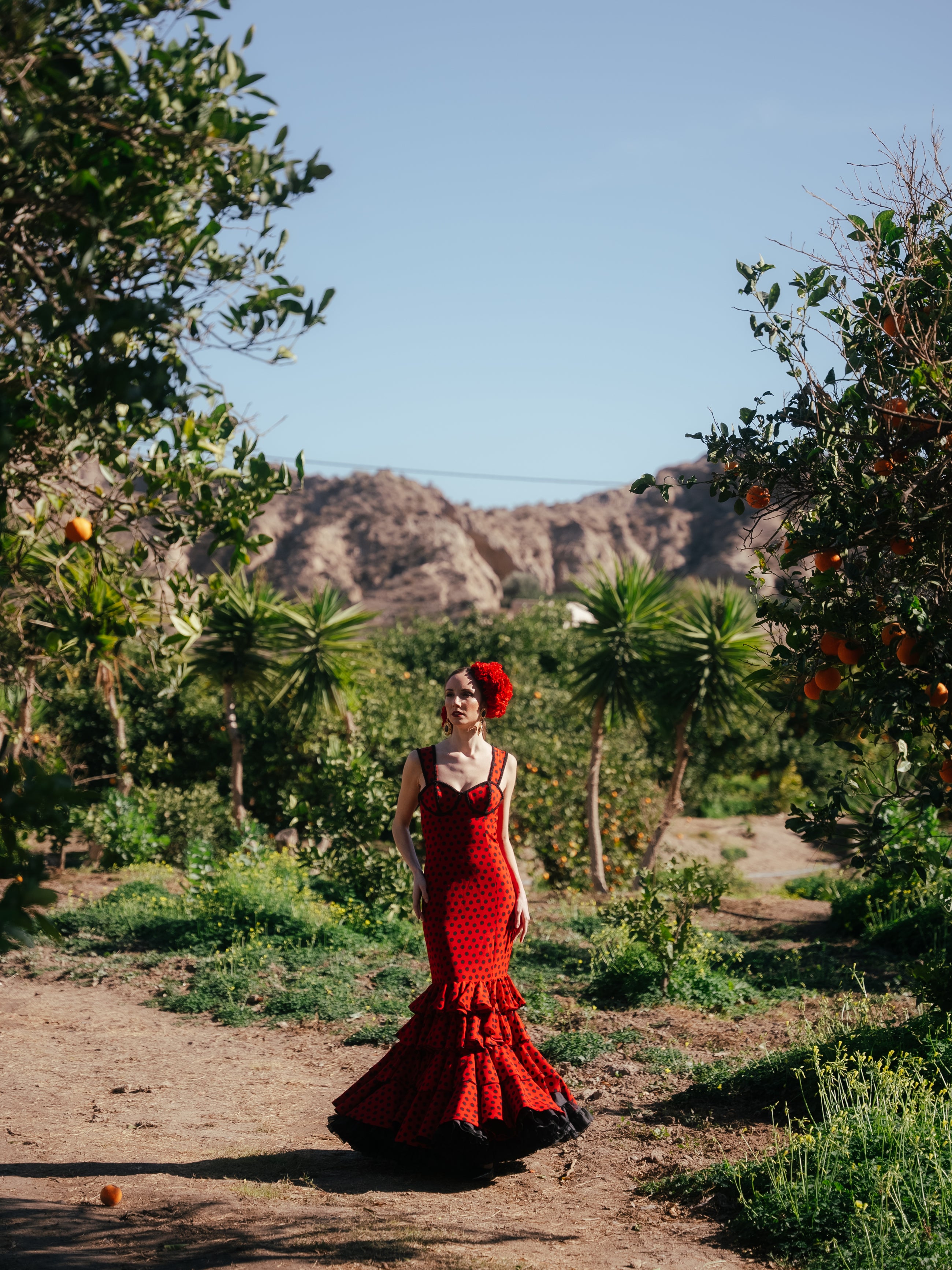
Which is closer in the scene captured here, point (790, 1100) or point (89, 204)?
point (89, 204)

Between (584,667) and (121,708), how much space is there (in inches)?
224

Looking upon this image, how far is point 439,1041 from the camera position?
150 inches

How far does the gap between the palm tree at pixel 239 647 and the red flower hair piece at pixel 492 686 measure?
7192 mm

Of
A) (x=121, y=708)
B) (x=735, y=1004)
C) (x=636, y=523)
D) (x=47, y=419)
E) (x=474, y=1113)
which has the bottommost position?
(x=735, y=1004)

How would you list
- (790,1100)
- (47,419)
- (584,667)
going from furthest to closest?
(584,667) < (790,1100) < (47,419)

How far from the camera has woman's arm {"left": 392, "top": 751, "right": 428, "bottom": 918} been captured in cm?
404

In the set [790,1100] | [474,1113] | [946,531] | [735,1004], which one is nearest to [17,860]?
[474,1113]

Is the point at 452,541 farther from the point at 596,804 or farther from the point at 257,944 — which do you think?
the point at 257,944

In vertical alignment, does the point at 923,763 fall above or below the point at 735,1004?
above

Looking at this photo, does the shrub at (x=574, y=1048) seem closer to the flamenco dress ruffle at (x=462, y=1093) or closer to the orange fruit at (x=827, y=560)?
the flamenco dress ruffle at (x=462, y=1093)

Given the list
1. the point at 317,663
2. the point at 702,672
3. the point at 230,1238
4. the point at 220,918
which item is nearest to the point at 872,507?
the point at 230,1238

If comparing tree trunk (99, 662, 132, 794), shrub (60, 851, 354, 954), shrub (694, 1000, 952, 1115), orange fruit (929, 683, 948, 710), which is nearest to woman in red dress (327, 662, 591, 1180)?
shrub (694, 1000, 952, 1115)

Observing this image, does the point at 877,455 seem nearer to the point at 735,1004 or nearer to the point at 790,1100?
the point at 790,1100

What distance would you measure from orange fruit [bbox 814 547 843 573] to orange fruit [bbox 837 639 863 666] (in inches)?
9.5
